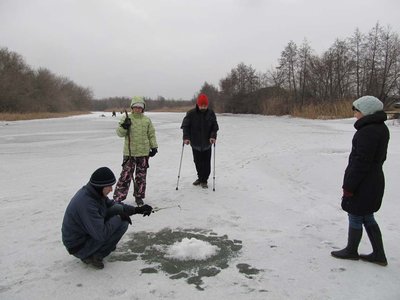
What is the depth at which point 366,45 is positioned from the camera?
4034cm

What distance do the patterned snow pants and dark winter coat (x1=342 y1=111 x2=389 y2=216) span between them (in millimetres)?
3638

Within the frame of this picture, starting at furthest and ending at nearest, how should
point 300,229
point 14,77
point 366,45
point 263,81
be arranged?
1. point 263,81
2. point 14,77
3. point 366,45
4. point 300,229

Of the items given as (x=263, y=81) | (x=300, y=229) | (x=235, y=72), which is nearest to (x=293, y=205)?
(x=300, y=229)

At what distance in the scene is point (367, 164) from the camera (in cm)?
400

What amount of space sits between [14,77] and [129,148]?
5705cm

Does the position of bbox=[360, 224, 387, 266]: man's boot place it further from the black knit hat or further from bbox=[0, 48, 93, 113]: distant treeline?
bbox=[0, 48, 93, 113]: distant treeline

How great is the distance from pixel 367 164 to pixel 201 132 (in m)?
4.24

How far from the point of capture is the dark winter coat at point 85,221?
12.9 ft

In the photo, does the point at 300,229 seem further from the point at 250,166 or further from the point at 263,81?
the point at 263,81

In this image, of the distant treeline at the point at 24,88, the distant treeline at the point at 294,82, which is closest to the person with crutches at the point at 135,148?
the distant treeline at the point at 294,82

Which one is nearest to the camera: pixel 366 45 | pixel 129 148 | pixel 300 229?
pixel 300 229

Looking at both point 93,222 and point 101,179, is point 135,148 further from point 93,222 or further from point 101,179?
point 93,222

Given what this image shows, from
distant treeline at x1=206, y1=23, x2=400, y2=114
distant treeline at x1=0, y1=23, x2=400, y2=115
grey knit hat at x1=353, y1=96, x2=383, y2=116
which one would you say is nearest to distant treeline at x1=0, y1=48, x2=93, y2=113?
distant treeline at x1=0, y1=23, x2=400, y2=115

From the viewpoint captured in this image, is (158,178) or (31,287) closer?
(31,287)
